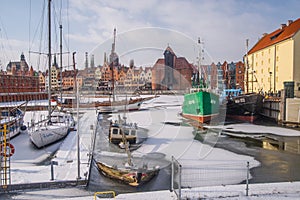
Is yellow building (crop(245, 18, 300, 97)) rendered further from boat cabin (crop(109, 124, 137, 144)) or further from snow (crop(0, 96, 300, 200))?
boat cabin (crop(109, 124, 137, 144))

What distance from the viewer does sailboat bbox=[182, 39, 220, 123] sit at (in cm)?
2214

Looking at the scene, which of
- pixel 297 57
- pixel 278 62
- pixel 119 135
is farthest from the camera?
pixel 278 62

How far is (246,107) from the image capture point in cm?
2630

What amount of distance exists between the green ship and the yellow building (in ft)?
38.4

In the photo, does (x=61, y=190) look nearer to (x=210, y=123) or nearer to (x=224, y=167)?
(x=224, y=167)

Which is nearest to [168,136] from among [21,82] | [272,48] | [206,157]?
[206,157]

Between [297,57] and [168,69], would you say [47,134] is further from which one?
[297,57]

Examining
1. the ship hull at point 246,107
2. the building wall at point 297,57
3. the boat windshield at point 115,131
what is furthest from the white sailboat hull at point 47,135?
the building wall at point 297,57

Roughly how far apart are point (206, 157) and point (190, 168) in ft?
6.23

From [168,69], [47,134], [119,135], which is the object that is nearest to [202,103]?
[168,69]

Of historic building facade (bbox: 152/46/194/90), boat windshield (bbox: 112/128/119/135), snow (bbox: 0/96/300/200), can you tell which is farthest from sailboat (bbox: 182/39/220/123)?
boat windshield (bbox: 112/128/119/135)

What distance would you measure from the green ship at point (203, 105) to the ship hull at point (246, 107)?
4199 millimetres

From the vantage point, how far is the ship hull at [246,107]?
26.0 m

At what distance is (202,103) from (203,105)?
0.20 metres
